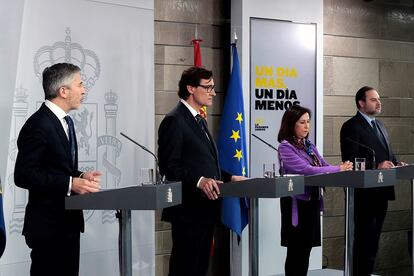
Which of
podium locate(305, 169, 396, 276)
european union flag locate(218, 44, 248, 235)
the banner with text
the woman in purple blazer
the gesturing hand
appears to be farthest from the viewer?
the banner with text

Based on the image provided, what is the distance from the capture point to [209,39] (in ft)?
18.7

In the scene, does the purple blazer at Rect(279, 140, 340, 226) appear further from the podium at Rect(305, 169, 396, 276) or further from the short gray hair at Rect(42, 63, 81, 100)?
the short gray hair at Rect(42, 63, 81, 100)

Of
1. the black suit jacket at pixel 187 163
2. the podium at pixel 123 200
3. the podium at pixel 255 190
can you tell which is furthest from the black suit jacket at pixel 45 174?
the podium at pixel 255 190

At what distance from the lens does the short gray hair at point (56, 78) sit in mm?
3400

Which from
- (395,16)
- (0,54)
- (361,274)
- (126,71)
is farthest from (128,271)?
(395,16)

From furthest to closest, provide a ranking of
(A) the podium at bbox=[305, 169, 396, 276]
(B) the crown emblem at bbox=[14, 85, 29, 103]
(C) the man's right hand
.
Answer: (B) the crown emblem at bbox=[14, 85, 29, 103], (A) the podium at bbox=[305, 169, 396, 276], (C) the man's right hand

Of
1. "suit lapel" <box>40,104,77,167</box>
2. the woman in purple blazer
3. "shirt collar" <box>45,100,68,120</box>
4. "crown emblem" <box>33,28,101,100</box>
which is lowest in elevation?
the woman in purple blazer

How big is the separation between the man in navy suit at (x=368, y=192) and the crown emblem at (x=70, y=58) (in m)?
1.82

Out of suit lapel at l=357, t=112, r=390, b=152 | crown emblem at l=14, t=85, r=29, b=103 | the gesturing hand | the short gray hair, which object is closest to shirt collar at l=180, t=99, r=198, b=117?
the gesturing hand

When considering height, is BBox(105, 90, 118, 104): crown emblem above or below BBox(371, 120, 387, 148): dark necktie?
above

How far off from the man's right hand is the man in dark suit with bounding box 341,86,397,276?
250cm

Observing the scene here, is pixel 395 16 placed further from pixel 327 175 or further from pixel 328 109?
pixel 327 175

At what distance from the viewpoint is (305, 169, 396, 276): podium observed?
4.02 metres

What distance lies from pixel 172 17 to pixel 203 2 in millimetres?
340
